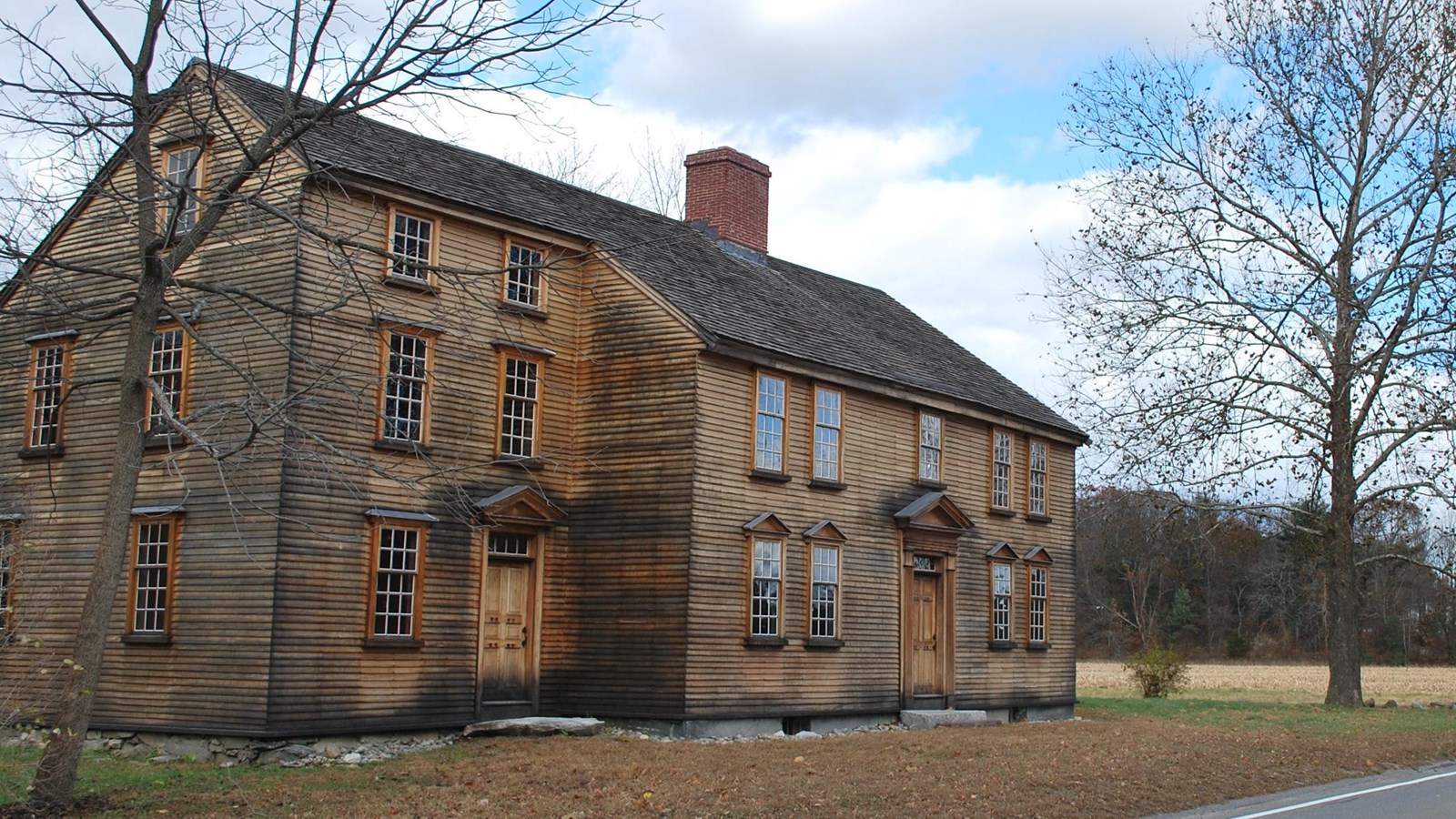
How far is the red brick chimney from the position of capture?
28.7 meters

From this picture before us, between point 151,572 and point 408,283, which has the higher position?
point 408,283

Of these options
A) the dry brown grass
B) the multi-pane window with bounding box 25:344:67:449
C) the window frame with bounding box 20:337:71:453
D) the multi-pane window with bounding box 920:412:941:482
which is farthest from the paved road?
the dry brown grass

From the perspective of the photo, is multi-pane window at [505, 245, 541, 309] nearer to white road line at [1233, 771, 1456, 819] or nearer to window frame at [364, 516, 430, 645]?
window frame at [364, 516, 430, 645]

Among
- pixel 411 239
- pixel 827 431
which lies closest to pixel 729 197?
pixel 827 431

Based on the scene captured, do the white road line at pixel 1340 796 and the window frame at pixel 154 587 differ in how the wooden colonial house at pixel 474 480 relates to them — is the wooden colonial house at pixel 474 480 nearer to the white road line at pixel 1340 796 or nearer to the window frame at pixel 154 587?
the window frame at pixel 154 587

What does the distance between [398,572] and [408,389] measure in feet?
8.32

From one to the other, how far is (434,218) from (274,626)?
620 centimetres

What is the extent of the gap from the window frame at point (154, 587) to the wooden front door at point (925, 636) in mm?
12680

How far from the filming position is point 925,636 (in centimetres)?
2589

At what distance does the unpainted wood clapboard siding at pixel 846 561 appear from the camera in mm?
21016

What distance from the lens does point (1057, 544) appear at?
99.2 feet

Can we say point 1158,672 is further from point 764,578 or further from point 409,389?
point 409,389

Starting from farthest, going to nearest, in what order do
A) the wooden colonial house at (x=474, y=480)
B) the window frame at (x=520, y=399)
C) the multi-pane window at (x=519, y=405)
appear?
the multi-pane window at (x=519, y=405), the window frame at (x=520, y=399), the wooden colonial house at (x=474, y=480)

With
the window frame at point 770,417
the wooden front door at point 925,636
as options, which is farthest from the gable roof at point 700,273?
the wooden front door at point 925,636
